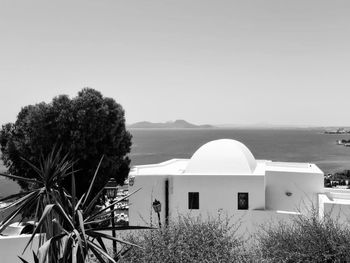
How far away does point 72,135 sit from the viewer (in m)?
25.0

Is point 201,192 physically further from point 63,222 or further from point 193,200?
point 63,222

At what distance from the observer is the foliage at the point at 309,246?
9.32 metres

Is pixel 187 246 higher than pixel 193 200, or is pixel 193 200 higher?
pixel 187 246

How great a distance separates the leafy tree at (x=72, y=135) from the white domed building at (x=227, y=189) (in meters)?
6.48

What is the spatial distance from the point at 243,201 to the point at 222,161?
2.65 meters

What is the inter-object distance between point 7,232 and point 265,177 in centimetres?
1530

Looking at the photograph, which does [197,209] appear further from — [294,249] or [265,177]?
[294,249]

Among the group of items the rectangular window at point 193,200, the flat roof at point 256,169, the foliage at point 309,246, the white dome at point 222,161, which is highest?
the white dome at point 222,161

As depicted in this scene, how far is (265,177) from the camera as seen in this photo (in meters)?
19.6

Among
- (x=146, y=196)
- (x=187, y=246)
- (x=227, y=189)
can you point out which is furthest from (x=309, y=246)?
(x=146, y=196)

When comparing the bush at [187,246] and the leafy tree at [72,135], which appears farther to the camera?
the leafy tree at [72,135]

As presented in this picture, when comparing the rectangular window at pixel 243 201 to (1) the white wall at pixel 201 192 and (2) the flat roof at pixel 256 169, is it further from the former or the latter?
(2) the flat roof at pixel 256 169

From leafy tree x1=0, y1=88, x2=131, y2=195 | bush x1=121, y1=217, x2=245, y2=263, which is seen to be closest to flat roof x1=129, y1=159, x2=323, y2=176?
leafy tree x1=0, y1=88, x2=131, y2=195

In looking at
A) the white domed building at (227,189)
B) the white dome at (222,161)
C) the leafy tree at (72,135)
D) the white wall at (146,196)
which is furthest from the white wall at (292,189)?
the leafy tree at (72,135)
